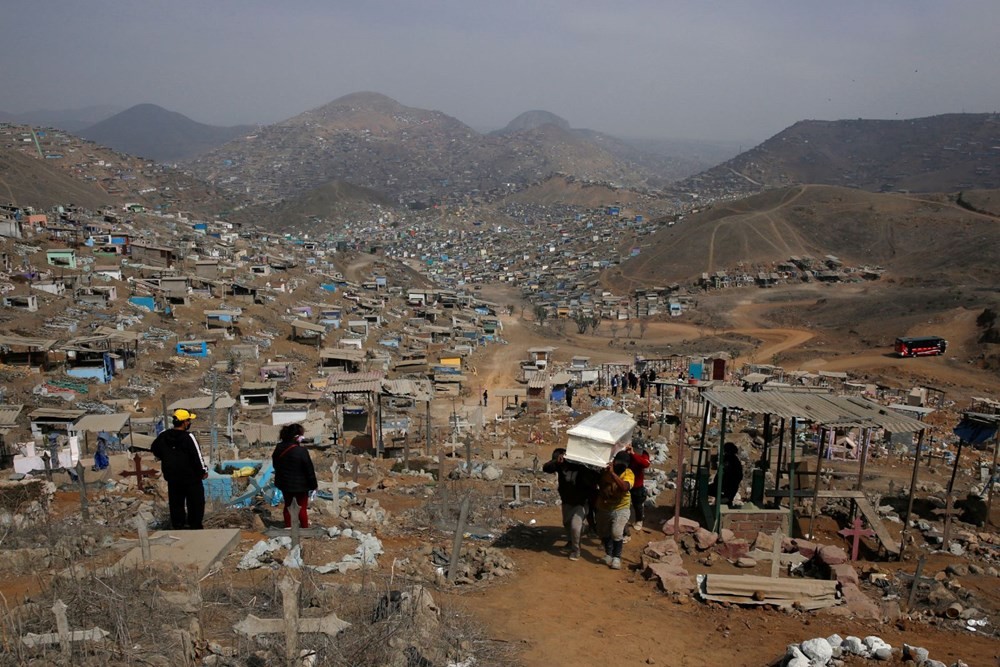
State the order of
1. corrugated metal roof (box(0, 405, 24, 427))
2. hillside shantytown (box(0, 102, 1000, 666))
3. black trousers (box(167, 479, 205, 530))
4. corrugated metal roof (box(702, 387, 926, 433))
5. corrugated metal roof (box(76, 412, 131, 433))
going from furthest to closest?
corrugated metal roof (box(0, 405, 24, 427)), corrugated metal roof (box(76, 412, 131, 433)), corrugated metal roof (box(702, 387, 926, 433)), black trousers (box(167, 479, 205, 530)), hillside shantytown (box(0, 102, 1000, 666))

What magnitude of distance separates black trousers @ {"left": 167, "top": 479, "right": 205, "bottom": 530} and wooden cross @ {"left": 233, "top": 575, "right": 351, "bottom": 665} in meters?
2.67

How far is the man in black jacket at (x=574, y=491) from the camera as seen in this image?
Answer: 689cm

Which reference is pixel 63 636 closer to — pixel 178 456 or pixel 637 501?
pixel 178 456

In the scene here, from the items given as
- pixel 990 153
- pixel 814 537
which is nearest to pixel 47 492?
pixel 814 537

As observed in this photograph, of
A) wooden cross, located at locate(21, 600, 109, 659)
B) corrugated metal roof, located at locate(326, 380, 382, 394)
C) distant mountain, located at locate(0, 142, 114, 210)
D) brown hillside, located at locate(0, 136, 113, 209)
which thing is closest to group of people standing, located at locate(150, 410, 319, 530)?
wooden cross, located at locate(21, 600, 109, 659)

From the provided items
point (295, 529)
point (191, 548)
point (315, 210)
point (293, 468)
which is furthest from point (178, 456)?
point (315, 210)

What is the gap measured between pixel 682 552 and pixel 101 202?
75.7 m

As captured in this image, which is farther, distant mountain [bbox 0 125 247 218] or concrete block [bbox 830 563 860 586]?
distant mountain [bbox 0 125 247 218]

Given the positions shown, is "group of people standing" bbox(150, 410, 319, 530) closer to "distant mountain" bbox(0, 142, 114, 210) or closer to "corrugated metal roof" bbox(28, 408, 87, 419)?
"corrugated metal roof" bbox(28, 408, 87, 419)

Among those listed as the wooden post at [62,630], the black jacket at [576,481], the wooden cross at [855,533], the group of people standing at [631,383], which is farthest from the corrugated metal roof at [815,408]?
the group of people standing at [631,383]

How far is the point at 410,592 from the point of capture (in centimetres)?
489

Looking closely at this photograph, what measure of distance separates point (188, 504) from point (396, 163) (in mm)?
163727

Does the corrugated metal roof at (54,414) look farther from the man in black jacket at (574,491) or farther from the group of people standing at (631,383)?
the group of people standing at (631,383)

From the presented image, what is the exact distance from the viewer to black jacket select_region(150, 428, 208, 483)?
20.6 feet
